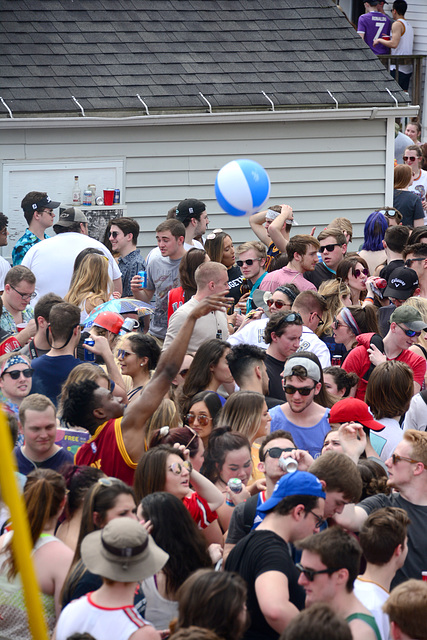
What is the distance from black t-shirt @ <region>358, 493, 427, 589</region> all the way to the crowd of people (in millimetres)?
10

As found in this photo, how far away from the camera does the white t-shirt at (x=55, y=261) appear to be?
8078 mm

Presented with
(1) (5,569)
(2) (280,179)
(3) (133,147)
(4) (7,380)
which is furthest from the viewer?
(2) (280,179)

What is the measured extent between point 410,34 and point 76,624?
1649 cm

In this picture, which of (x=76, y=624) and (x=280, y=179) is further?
(x=280, y=179)

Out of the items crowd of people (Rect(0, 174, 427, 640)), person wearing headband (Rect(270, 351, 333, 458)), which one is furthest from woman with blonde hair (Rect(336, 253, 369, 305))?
person wearing headband (Rect(270, 351, 333, 458))

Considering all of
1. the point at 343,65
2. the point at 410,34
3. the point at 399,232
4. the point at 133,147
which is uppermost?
the point at 410,34

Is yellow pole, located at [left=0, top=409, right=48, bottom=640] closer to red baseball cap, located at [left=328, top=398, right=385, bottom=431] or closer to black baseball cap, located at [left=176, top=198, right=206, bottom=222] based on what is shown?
red baseball cap, located at [left=328, top=398, right=385, bottom=431]

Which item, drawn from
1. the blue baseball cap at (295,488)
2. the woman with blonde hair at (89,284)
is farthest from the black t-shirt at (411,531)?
the woman with blonde hair at (89,284)

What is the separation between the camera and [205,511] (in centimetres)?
444

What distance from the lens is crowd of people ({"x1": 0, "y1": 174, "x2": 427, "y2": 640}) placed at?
10.9ft

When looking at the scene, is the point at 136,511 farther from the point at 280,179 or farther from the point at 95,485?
the point at 280,179

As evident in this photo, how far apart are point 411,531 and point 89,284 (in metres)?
3.81

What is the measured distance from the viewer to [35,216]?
9.18m

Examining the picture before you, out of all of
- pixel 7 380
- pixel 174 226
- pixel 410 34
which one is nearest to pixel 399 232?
pixel 174 226
